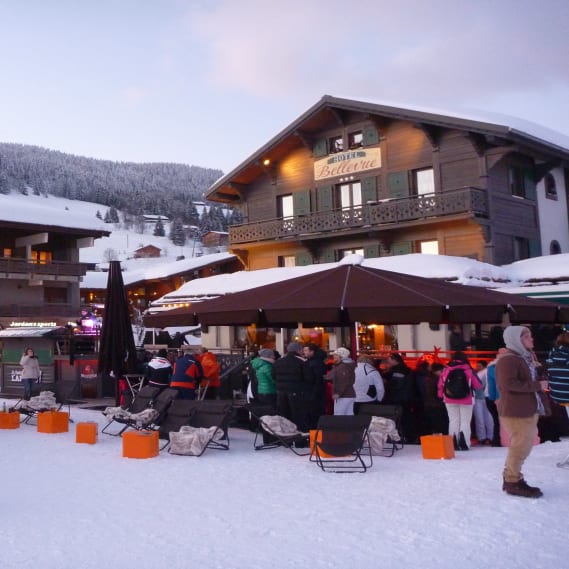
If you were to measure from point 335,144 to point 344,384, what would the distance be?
18.4 m

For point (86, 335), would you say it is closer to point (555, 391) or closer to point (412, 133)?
point (412, 133)

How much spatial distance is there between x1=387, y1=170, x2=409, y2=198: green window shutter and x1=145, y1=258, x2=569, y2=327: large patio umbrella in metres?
14.1

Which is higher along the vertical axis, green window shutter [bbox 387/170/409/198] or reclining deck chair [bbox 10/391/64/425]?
green window shutter [bbox 387/170/409/198]

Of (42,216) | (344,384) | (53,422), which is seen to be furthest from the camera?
(42,216)

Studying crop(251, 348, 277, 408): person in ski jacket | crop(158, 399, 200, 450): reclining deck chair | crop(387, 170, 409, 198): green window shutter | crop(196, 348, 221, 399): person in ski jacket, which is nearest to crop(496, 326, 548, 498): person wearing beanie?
crop(251, 348, 277, 408): person in ski jacket

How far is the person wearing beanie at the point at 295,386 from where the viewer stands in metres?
10.0

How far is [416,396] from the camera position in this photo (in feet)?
34.5

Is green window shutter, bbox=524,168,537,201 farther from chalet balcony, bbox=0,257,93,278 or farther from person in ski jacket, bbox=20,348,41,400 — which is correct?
chalet balcony, bbox=0,257,93,278

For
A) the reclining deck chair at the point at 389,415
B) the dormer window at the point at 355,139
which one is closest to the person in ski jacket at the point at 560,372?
the reclining deck chair at the point at 389,415

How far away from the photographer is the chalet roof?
21844mm

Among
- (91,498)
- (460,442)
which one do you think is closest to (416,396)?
(460,442)

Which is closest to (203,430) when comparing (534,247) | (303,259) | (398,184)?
(398,184)

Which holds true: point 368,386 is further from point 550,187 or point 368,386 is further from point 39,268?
point 39,268

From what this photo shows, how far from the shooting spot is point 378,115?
24.8 metres
